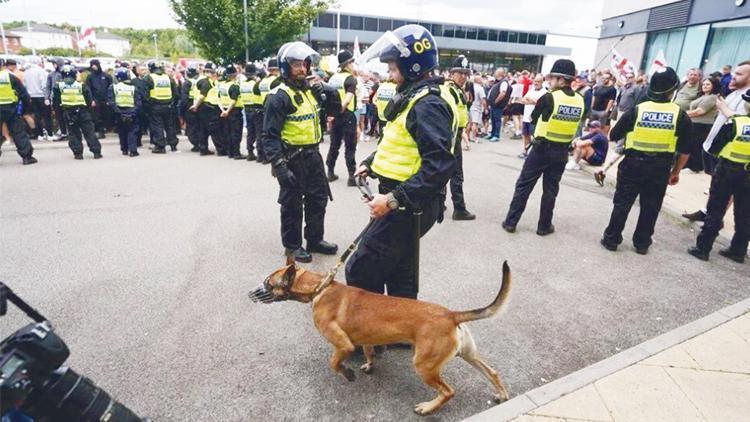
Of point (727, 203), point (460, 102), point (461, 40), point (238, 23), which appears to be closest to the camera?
point (727, 203)

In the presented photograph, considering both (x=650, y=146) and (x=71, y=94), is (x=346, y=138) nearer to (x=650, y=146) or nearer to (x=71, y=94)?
(x=650, y=146)

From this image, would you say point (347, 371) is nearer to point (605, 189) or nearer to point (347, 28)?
point (605, 189)

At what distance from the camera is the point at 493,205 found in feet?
22.6

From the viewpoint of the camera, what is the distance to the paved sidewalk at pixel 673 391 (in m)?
2.50

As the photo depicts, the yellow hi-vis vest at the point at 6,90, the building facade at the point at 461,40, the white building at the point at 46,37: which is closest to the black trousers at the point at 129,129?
the yellow hi-vis vest at the point at 6,90

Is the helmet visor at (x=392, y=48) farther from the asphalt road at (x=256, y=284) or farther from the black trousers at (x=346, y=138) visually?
the black trousers at (x=346, y=138)

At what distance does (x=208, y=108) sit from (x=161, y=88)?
3.89ft

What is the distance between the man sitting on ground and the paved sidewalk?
701 centimetres

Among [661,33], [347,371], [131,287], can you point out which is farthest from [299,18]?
[347,371]

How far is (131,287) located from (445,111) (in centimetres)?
344

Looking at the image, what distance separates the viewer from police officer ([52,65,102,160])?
8.82m

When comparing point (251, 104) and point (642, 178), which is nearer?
point (642, 178)

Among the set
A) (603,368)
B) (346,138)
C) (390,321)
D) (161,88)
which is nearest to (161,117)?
(161,88)

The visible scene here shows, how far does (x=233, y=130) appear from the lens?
388 inches
